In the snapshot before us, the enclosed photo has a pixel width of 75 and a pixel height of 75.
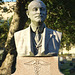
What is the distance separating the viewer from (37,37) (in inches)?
187

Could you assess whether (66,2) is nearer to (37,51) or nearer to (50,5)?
(50,5)

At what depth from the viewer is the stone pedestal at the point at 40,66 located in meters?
4.64

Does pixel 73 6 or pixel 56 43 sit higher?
pixel 73 6

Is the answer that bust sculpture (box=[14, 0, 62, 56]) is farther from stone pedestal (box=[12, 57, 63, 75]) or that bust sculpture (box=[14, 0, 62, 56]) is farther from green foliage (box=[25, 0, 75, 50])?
green foliage (box=[25, 0, 75, 50])

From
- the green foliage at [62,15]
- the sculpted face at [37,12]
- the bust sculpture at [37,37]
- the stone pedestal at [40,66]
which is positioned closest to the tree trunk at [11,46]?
the green foliage at [62,15]

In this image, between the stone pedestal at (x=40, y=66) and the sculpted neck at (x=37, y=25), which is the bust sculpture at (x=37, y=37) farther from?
the stone pedestal at (x=40, y=66)

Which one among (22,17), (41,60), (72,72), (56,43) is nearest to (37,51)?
(41,60)

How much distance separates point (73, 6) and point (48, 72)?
228 inches

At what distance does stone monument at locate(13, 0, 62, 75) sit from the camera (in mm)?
4598

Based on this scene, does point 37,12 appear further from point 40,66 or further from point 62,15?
point 62,15

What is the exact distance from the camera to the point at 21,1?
334 inches

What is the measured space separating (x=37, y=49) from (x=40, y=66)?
43 centimetres

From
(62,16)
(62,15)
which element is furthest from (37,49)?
(62,16)

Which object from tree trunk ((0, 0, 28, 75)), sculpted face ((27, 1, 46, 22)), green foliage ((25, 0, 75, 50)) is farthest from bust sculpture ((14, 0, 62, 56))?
green foliage ((25, 0, 75, 50))
